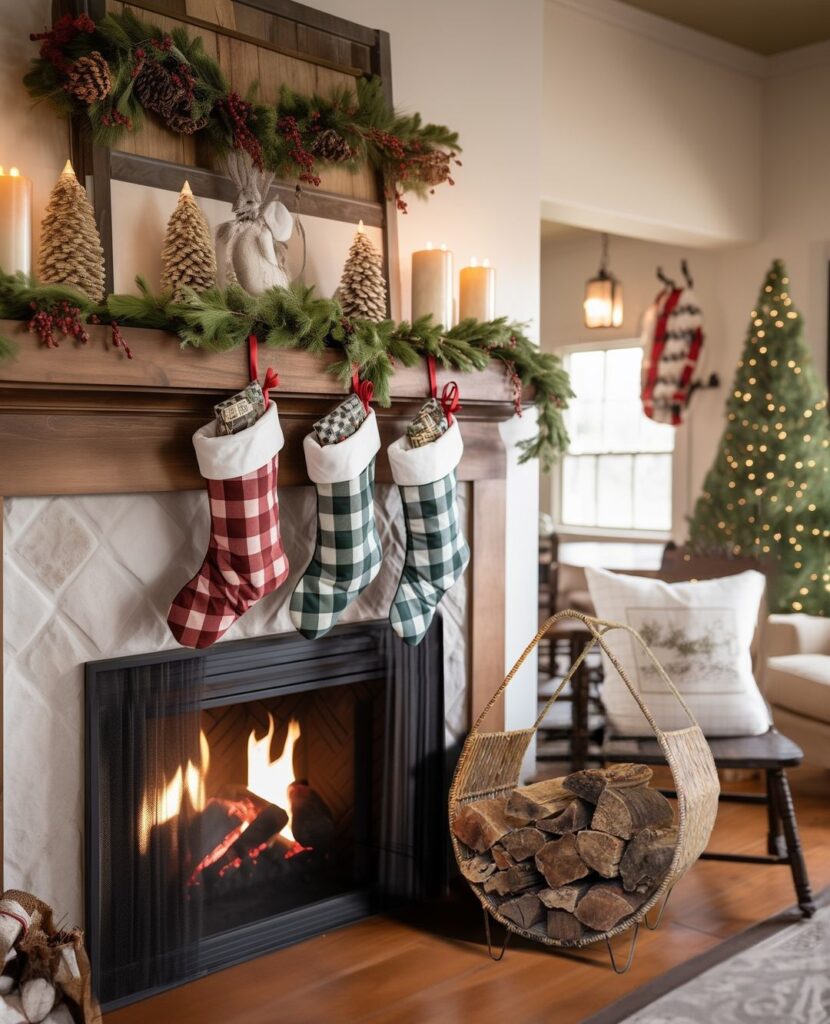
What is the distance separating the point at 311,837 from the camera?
8.71 feet

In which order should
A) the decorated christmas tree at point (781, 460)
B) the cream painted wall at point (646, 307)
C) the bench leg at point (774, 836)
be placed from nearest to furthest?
the bench leg at point (774, 836) < the decorated christmas tree at point (781, 460) < the cream painted wall at point (646, 307)

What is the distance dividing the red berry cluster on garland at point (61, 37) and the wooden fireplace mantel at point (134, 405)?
54cm

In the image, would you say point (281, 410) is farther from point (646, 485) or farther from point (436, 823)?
point (646, 485)

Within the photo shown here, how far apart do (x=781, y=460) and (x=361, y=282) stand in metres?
2.63

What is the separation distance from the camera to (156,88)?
2158 mm

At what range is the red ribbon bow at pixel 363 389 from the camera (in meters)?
2.33

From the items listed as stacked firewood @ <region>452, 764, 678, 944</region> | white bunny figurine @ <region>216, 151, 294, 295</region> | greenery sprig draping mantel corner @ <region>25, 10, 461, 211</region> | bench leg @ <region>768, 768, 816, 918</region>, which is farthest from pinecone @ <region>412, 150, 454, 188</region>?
bench leg @ <region>768, 768, 816, 918</region>

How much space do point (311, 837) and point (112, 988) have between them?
611 mm

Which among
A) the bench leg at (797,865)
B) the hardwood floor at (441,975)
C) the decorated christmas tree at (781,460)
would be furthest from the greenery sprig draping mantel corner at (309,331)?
the decorated christmas tree at (781,460)

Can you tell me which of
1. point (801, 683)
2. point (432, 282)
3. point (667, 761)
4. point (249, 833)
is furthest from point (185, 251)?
point (801, 683)

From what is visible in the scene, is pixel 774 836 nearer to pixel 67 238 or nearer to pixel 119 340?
pixel 119 340

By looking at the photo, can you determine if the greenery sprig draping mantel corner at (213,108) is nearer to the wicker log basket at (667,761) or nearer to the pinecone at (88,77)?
the pinecone at (88,77)

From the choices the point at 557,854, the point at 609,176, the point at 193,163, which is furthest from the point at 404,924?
the point at 609,176

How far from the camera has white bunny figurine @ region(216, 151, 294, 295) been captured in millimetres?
2258
